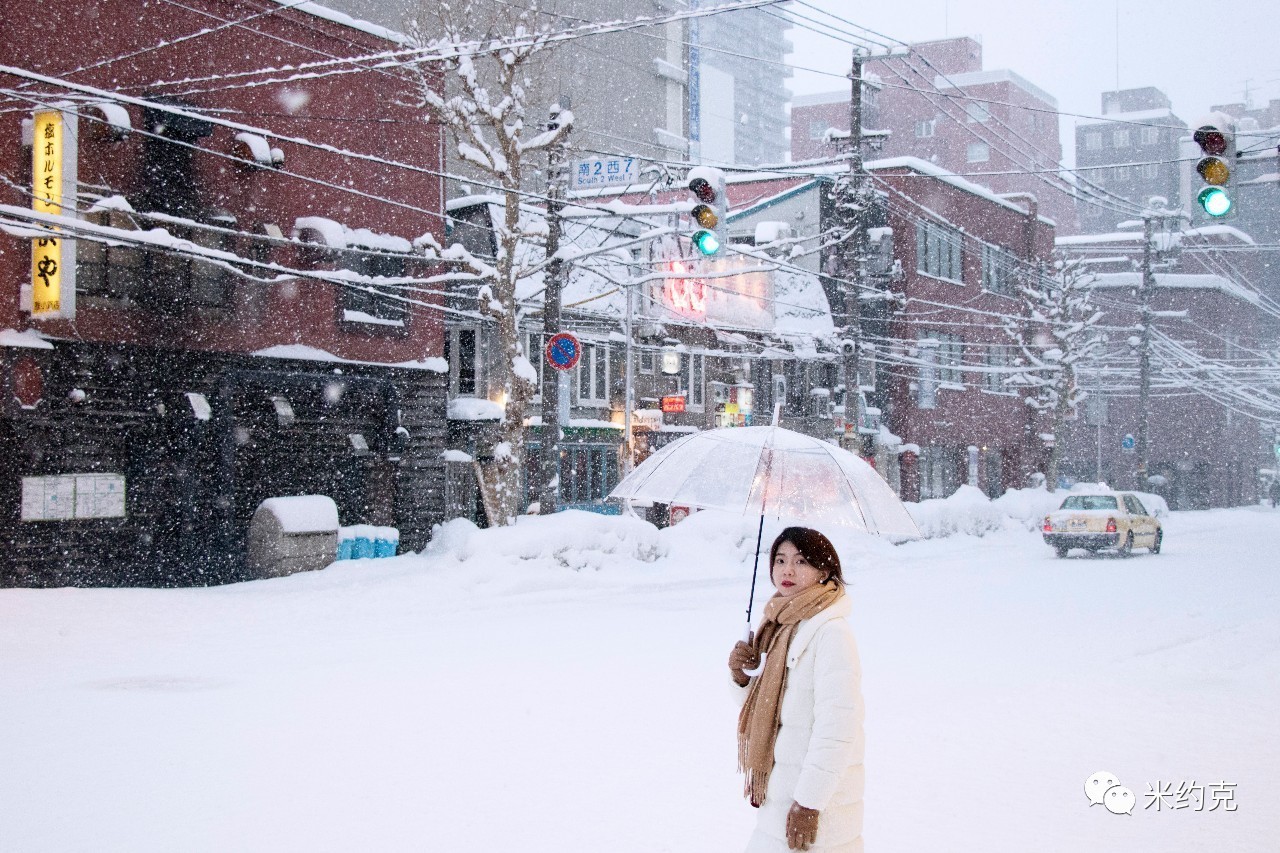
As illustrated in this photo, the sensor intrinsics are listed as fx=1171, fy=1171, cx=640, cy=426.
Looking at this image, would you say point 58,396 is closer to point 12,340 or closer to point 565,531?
point 12,340

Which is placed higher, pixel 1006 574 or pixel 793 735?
pixel 793 735

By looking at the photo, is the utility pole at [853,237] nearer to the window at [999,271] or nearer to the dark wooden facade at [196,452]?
the dark wooden facade at [196,452]

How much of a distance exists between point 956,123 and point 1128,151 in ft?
53.9

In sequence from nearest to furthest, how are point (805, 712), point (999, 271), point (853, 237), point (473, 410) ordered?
1. point (805, 712)
2. point (853, 237)
3. point (473, 410)
4. point (999, 271)

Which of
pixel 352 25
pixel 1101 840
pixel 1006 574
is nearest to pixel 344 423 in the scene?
pixel 352 25

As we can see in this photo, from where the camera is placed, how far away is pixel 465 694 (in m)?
10.8

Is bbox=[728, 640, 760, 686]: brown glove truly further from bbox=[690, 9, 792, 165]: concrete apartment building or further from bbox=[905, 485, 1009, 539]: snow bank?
bbox=[690, 9, 792, 165]: concrete apartment building

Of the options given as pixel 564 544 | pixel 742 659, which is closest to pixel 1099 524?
pixel 564 544

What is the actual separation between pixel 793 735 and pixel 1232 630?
13.2m

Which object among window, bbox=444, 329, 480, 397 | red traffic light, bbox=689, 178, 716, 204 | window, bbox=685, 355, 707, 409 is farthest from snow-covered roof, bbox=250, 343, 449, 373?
window, bbox=685, 355, 707, 409

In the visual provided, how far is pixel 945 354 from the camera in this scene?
4900 centimetres

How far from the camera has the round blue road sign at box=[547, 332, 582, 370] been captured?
21.4m

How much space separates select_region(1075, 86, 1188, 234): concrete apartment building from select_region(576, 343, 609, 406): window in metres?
66.5

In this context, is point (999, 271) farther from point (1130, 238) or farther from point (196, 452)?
point (196, 452)
